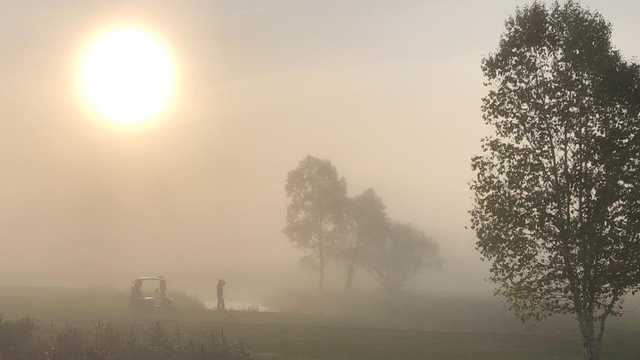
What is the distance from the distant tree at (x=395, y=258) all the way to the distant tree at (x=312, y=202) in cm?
1203

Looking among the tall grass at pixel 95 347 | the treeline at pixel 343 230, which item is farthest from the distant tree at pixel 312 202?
the tall grass at pixel 95 347

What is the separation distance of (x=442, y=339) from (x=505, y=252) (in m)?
19.7

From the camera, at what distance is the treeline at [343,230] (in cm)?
10212

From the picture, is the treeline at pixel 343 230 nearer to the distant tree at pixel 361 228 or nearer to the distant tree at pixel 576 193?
the distant tree at pixel 361 228

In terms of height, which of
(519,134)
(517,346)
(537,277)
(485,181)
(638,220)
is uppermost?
(519,134)

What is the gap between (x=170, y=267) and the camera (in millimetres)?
177000

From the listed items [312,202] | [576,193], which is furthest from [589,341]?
[312,202]

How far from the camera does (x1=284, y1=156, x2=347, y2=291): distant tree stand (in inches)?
4008

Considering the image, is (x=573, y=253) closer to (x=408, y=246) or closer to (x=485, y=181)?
(x=485, y=181)

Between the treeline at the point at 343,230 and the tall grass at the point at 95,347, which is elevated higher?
the treeline at the point at 343,230

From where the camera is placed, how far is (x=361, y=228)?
10988cm

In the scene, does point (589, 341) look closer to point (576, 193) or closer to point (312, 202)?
point (576, 193)

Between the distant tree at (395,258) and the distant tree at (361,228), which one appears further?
the distant tree at (395,258)

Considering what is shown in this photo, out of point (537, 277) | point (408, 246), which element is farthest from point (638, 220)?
point (408, 246)
